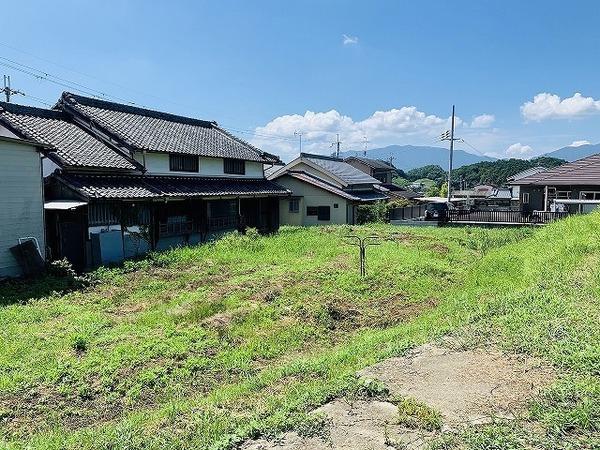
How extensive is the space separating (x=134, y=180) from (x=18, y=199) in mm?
5204

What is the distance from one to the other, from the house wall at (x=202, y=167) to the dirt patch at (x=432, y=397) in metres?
15.9

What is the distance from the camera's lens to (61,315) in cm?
871

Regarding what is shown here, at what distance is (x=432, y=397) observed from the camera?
3.85 m

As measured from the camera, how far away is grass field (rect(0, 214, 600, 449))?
12.7 feet

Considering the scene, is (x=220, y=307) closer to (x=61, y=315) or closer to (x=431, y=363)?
(x=61, y=315)

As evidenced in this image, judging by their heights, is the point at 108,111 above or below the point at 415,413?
above

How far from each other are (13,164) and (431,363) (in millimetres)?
12392

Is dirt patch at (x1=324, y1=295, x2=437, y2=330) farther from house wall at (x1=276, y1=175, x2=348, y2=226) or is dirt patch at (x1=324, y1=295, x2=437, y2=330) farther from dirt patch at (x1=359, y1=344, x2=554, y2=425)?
house wall at (x1=276, y1=175, x2=348, y2=226)

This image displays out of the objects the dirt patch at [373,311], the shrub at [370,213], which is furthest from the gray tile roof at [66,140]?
the shrub at [370,213]

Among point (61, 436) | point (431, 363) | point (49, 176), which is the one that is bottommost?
point (61, 436)

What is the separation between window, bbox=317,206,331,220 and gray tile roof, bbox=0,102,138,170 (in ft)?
46.9

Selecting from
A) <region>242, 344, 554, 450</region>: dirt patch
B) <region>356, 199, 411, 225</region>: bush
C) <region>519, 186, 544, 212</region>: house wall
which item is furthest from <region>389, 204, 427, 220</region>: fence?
<region>242, 344, 554, 450</region>: dirt patch

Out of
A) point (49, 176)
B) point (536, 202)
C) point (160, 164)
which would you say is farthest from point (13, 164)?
point (536, 202)

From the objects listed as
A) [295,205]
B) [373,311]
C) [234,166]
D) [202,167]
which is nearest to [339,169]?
[295,205]
